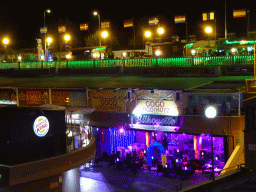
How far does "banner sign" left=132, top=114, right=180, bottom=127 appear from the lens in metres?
20.1

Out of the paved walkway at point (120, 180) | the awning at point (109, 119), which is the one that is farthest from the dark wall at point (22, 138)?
the awning at point (109, 119)

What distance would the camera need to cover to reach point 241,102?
1880 cm

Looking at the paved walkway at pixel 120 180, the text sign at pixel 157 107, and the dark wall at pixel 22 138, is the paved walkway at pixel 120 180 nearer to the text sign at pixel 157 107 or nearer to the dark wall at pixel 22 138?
the text sign at pixel 157 107

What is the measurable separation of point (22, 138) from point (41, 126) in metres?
0.65

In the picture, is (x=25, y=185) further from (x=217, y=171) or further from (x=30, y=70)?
(x=30, y=70)

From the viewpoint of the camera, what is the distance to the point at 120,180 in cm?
1811

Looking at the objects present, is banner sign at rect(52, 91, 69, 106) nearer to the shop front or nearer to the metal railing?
the shop front

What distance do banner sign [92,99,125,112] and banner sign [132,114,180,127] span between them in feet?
4.46

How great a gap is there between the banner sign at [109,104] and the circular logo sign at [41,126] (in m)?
12.0

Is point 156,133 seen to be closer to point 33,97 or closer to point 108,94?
point 108,94

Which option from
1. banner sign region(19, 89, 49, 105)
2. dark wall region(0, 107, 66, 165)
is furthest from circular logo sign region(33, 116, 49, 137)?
banner sign region(19, 89, 49, 105)

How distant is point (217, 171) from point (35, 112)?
10404 mm

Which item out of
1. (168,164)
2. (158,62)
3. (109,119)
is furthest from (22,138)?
(158,62)

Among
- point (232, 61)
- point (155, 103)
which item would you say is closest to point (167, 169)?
point (155, 103)
